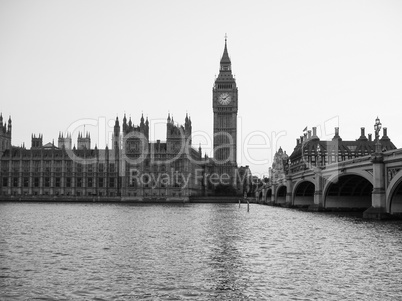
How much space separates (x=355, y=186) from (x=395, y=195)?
874 inches

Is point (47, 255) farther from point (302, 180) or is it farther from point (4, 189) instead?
point (4, 189)

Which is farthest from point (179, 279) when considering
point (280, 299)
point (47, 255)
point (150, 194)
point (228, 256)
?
point (150, 194)

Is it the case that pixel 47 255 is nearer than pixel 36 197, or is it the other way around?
pixel 47 255

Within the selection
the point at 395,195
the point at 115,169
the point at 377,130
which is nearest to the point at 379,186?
the point at 395,195

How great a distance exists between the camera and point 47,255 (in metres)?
31.6

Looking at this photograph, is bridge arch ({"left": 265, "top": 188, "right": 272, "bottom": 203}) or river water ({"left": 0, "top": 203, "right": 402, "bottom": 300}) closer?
river water ({"left": 0, "top": 203, "right": 402, "bottom": 300})

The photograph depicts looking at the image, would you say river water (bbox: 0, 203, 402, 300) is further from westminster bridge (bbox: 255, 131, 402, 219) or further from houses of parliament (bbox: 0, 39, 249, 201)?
houses of parliament (bbox: 0, 39, 249, 201)

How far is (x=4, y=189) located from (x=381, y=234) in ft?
491

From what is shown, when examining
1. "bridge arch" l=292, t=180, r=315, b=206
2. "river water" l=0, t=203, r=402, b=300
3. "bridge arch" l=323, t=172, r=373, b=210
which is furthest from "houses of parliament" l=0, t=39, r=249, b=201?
"river water" l=0, t=203, r=402, b=300

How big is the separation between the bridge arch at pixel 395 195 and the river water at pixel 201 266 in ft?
25.1

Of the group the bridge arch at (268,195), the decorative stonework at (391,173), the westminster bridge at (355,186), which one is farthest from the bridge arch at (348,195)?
the bridge arch at (268,195)

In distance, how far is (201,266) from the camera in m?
27.8

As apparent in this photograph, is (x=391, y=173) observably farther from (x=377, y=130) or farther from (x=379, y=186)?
(x=377, y=130)

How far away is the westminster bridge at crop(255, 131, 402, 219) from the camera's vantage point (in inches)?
2116
